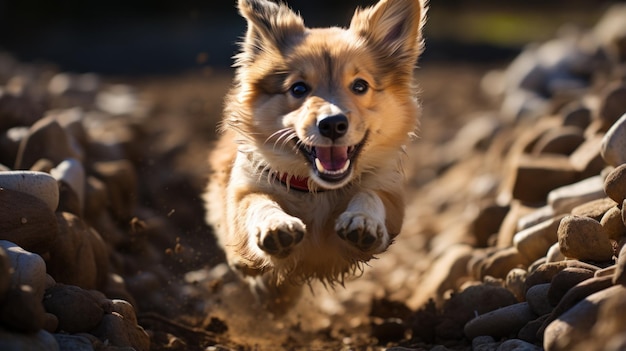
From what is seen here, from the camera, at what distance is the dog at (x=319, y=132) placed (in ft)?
14.0

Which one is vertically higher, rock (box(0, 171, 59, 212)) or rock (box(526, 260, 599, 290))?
rock (box(526, 260, 599, 290))

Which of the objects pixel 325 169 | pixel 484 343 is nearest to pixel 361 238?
pixel 325 169

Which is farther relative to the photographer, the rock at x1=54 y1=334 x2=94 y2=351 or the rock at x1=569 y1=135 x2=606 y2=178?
the rock at x1=569 y1=135 x2=606 y2=178

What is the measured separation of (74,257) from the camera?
170 inches

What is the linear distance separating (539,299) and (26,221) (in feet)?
8.09

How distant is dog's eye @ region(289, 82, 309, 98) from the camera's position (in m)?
4.58

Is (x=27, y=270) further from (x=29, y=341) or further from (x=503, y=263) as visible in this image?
(x=503, y=263)

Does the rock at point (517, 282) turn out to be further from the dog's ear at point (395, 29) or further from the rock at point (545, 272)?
the dog's ear at point (395, 29)

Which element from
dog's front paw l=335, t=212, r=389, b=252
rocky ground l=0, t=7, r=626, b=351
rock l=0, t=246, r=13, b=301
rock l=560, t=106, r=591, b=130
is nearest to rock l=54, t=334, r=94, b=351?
rocky ground l=0, t=7, r=626, b=351

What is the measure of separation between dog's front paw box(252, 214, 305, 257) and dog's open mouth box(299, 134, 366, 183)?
454mm

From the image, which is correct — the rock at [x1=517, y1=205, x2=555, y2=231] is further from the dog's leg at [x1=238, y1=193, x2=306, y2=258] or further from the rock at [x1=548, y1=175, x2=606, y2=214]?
the dog's leg at [x1=238, y1=193, x2=306, y2=258]

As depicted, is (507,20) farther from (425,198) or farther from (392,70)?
(392,70)

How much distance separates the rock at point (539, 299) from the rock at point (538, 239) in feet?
2.49

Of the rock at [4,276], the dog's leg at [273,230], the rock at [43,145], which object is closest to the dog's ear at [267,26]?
the dog's leg at [273,230]
